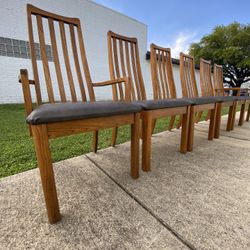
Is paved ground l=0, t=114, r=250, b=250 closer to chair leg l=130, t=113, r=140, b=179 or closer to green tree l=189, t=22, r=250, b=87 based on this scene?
chair leg l=130, t=113, r=140, b=179

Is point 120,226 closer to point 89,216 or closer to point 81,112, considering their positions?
point 89,216

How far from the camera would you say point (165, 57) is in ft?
6.20

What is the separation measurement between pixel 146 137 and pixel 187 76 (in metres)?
1.55

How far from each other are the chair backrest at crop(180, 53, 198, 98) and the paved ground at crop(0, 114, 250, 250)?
112 centimetres

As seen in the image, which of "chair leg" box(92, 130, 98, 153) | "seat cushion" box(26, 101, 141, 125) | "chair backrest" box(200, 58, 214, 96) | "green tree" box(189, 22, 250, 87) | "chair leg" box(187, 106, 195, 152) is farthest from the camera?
"green tree" box(189, 22, 250, 87)

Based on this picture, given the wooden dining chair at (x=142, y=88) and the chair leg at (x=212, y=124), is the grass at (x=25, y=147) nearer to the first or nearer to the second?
the wooden dining chair at (x=142, y=88)

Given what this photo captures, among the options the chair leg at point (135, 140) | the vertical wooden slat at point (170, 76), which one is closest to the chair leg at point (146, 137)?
the chair leg at point (135, 140)

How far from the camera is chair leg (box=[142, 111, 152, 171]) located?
107cm

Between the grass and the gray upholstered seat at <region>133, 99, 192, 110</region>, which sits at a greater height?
the gray upholstered seat at <region>133, 99, 192, 110</region>

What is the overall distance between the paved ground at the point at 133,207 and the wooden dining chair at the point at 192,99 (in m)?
0.38

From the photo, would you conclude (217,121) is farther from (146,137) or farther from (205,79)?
(146,137)

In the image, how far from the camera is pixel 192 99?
58.6 inches

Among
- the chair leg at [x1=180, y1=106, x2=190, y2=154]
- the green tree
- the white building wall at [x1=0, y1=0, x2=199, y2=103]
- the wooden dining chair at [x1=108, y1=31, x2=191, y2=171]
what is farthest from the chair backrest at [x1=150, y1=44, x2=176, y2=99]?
the green tree

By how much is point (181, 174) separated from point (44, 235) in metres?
0.90
